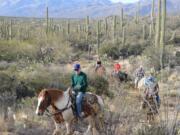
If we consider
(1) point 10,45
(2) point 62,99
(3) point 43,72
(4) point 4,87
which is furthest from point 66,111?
(1) point 10,45

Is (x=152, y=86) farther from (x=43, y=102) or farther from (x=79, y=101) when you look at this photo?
(x=43, y=102)

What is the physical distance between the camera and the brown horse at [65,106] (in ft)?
41.2

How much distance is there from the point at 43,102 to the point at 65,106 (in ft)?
1.93

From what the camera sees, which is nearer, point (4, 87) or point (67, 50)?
point (4, 87)

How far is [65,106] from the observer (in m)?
12.7

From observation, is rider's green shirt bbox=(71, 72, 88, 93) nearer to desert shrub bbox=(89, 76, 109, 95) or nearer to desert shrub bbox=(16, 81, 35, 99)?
desert shrub bbox=(16, 81, 35, 99)

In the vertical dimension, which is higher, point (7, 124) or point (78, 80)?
point (78, 80)

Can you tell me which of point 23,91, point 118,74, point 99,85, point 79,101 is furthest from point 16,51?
point 79,101

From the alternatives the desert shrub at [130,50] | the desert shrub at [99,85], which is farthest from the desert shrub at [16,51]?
the desert shrub at [99,85]

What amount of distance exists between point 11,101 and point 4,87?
4.30 feet

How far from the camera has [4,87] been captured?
17.8m

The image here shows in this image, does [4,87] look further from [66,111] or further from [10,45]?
[10,45]

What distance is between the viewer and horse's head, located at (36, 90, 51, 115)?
40.3 feet

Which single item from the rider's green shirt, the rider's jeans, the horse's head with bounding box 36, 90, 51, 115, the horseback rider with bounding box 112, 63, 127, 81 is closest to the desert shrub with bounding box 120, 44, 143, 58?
the horseback rider with bounding box 112, 63, 127, 81
